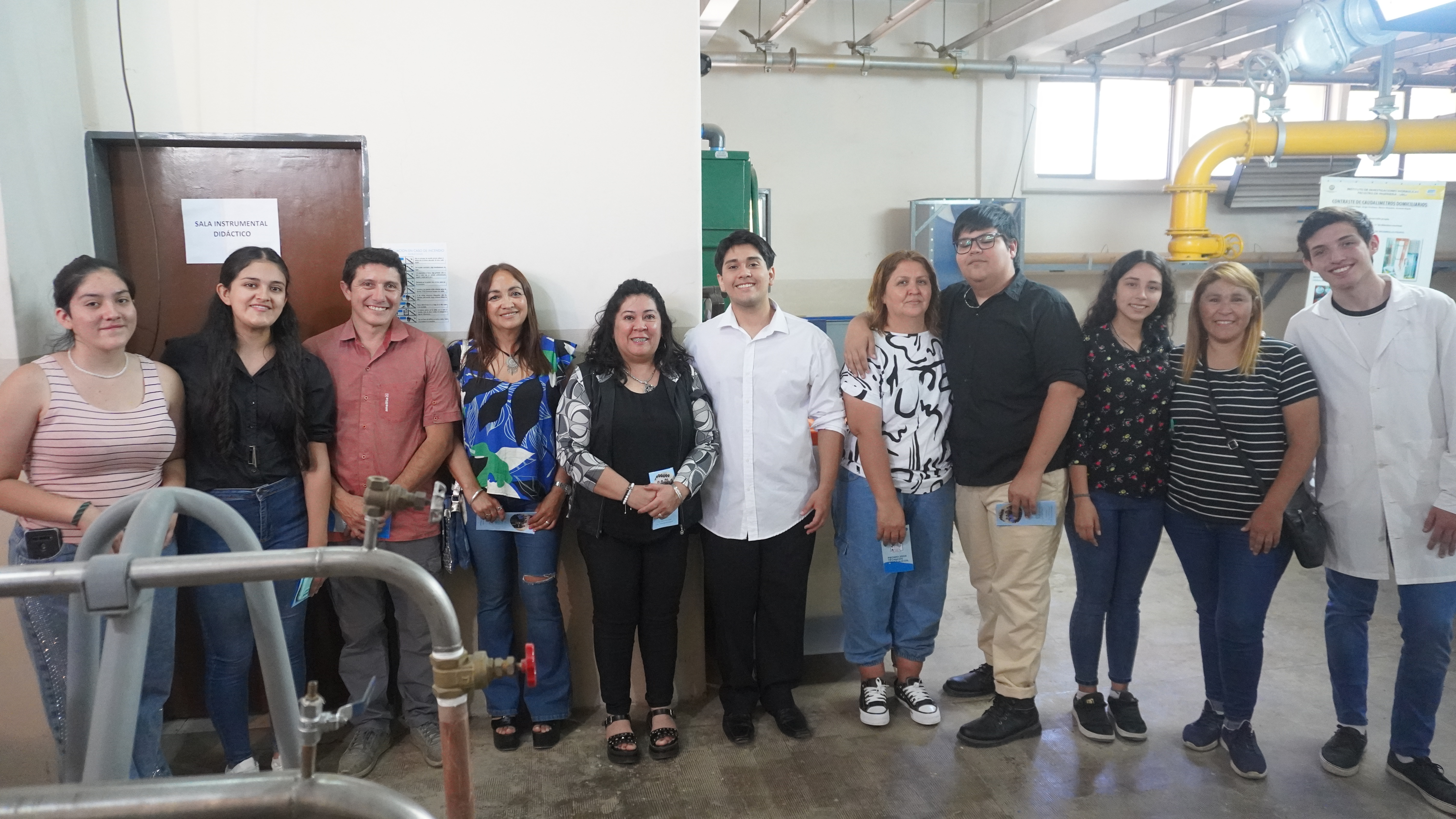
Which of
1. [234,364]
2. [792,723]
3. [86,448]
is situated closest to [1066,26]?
[792,723]

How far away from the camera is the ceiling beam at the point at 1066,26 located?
213 inches

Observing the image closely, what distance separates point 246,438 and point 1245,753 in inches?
123

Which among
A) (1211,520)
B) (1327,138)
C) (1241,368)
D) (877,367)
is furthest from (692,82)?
(1327,138)

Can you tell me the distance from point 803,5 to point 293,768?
18.5ft

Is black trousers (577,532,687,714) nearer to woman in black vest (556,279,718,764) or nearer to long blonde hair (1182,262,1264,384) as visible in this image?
woman in black vest (556,279,718,764)

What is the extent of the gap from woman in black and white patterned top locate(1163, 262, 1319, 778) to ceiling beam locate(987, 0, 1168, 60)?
3632 mm

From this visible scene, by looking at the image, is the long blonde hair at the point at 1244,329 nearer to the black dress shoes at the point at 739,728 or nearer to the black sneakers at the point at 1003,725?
the black sneakers at the point at 1003,725

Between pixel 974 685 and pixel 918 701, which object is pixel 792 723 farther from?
pixel 974 685

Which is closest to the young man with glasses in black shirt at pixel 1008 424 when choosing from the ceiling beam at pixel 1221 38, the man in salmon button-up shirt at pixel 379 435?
the man in salmon button-up shirt at pixel 379 435

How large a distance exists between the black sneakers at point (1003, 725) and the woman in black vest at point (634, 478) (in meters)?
0.97

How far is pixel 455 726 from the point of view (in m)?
1.19

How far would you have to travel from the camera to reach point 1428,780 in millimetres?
2477

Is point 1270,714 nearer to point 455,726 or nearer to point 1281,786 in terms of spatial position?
point 1281,786

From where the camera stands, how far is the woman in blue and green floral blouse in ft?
8.80
